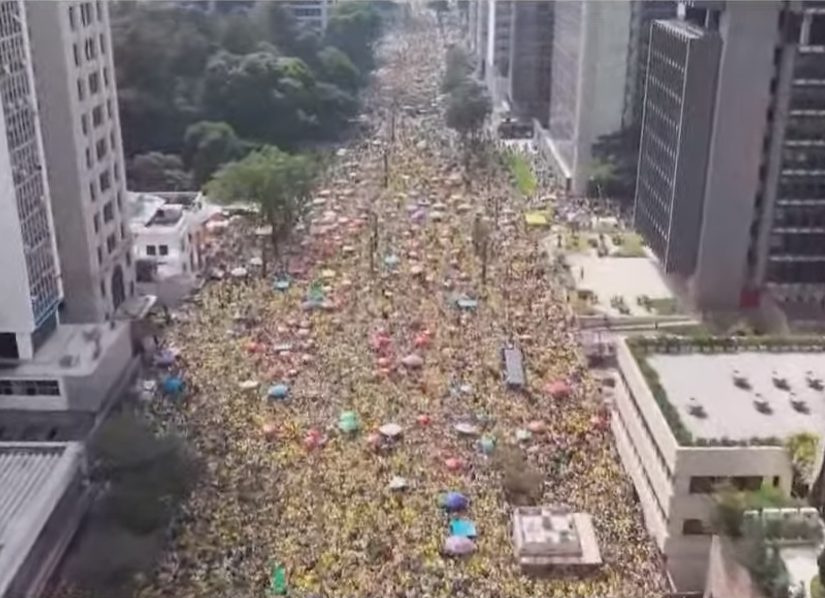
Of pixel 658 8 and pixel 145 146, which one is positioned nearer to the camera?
pixel 658 8

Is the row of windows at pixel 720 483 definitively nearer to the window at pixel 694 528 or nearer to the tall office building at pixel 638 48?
the window at pixel 694 528

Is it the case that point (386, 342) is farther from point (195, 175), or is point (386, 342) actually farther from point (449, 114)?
point (449, 114)

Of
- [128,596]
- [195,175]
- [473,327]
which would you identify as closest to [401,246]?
[473,327]

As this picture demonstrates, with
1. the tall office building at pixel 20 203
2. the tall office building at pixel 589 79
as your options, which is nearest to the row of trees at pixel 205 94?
the tall office building at pixel 589 79

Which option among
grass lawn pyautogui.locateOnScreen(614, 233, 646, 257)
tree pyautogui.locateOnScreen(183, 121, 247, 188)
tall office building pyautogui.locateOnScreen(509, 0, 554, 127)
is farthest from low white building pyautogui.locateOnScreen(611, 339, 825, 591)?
tall office building pyautogui.locateOnScreen(509, 0, 554, 127)

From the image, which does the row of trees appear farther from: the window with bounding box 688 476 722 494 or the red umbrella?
the window with bounding box 688 476 722 494
